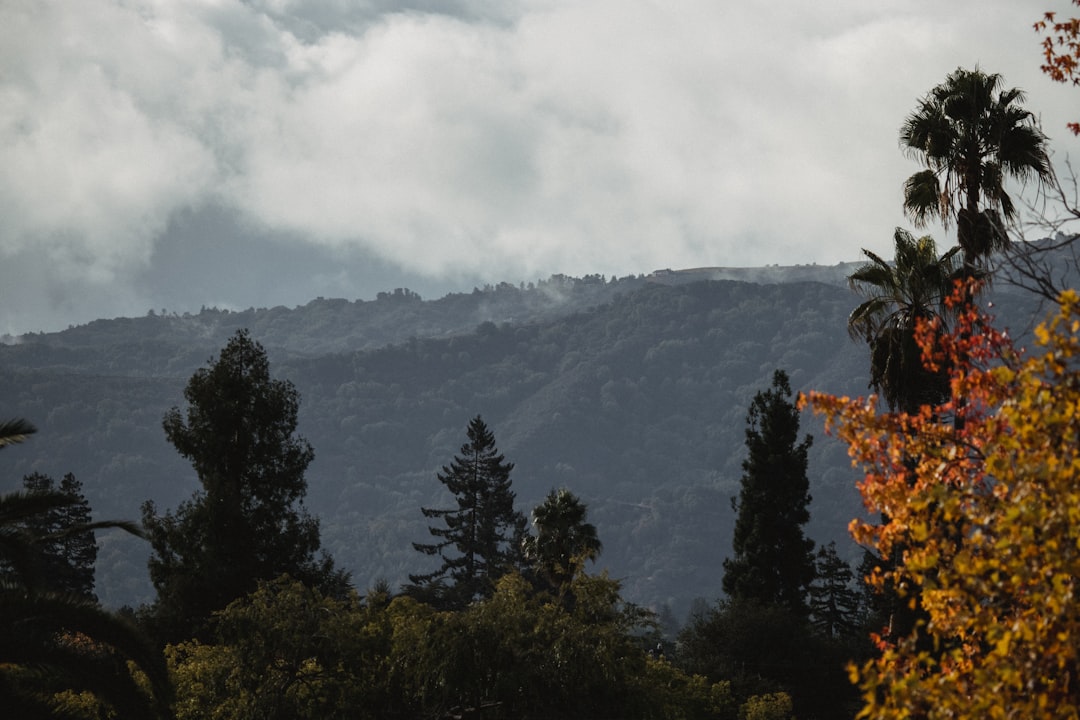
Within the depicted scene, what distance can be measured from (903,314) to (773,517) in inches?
1573

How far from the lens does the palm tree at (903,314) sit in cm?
2219

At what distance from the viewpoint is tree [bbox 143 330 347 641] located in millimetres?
38750

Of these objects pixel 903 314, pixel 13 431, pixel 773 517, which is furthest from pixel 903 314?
pixel 773 517

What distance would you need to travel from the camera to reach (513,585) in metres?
23.5

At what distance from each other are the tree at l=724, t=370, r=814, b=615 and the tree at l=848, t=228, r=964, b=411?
122 ft

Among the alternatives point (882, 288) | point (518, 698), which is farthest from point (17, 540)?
point (882, 288)

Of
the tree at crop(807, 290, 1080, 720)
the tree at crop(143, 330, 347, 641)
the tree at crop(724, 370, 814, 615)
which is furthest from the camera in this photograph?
the tree at crop(724, 370, 814, 615)

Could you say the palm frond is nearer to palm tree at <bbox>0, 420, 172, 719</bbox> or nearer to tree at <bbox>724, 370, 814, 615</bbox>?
palm tree at <bbox>0, 420, 172, 719</bbox>

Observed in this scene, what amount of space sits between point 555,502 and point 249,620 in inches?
1160

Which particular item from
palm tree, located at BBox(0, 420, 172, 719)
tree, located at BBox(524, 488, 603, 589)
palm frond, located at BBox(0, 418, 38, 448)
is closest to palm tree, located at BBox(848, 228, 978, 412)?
palm tree, located at BBox(0, 420, 172, 719)

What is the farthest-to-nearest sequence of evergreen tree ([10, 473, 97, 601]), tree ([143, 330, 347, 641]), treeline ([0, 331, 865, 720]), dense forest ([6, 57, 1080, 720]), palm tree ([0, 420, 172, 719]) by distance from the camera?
evergreen tree ([10, 473, 97, 601]) < tree ([143, 330, 347, 641]) < treeline ([0, 331, 865, 720]) < palm tree ([0, 420, 172, 719]) < dense forest ([6, 57, 1080, 720])

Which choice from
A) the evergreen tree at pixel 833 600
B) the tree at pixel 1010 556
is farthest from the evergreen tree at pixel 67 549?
the tree at pixel 1010 556

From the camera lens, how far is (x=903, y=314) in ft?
74.4

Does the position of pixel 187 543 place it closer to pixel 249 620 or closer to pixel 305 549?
pixel 305 549
